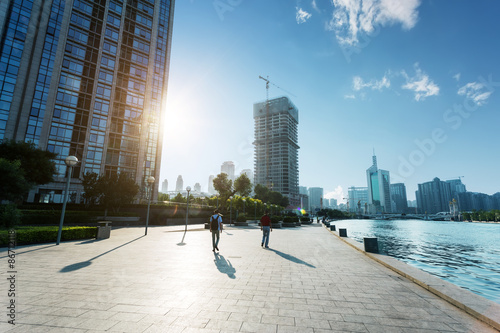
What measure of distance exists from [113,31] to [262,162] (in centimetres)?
14325

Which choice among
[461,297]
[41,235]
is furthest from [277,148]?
[461,297]

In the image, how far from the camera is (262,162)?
180875 millimetres

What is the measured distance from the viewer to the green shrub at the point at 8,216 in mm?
12859

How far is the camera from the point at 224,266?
24.8 feet

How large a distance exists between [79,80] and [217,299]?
1975 inches

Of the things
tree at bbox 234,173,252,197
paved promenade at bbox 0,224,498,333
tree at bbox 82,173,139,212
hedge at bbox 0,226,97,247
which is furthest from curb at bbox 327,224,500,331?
tree at bbox 234,173,252,197

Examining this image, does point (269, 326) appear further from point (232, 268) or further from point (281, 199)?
point (281, 199)

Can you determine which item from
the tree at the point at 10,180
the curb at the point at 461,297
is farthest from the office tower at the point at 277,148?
the curb at the point at 461,297

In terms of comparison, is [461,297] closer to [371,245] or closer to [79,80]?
[371,245]

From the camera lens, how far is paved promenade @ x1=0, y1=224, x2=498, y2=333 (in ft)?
11.5

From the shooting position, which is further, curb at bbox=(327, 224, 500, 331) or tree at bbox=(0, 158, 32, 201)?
tree at bbox=(0, 158, 32, 201)

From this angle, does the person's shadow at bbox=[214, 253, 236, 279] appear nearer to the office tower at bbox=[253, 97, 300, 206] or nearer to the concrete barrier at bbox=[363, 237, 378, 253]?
the concrete barrier at bbox=[363, 237, 378, 253]

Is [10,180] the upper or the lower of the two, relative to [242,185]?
lower

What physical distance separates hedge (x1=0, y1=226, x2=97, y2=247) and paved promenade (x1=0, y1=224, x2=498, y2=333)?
3113 mm
